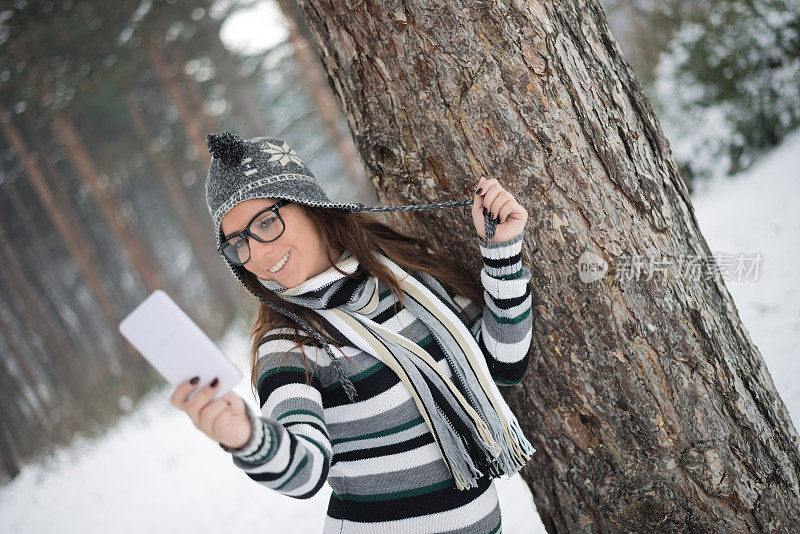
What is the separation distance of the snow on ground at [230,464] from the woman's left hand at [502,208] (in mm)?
2563

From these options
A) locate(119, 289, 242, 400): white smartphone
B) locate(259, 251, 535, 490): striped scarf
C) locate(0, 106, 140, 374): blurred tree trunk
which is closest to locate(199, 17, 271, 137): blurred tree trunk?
locate(0, 106, 140, 374): blurred tree trunk

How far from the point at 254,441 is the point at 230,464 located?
5.83 meters

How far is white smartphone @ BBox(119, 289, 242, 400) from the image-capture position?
1190mm

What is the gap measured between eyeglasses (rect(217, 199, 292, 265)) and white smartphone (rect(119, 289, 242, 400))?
0.42 m

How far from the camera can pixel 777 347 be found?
361 centimetres

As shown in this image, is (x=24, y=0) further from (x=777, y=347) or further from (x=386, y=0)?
(x=777, y=347)

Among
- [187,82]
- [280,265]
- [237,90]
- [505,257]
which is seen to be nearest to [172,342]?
[280,265]

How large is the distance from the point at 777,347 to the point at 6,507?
11.5 m

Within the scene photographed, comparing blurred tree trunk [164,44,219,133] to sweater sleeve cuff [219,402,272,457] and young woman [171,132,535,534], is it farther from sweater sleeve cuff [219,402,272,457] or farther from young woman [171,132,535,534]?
sweater sleeve cuff [219,402,272,457]

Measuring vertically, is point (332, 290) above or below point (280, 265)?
below

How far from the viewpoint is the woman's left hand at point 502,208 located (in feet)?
5.12

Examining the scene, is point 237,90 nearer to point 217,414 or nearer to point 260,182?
point 260,182

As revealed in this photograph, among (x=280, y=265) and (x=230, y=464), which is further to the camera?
(x=230, y=464)

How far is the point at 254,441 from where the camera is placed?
117 cm
